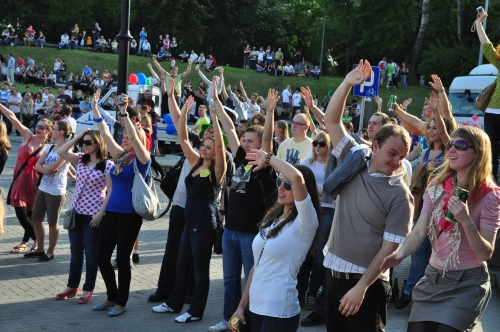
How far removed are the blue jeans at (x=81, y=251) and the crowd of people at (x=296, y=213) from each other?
15 millimetres

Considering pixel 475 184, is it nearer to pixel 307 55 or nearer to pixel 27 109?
pixel 27 109

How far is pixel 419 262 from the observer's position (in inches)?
291

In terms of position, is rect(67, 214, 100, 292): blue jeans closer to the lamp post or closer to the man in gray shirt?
the man in gray shirt

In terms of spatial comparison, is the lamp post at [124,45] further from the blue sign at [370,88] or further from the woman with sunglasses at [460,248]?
the woman with sunglasses at [460,248]

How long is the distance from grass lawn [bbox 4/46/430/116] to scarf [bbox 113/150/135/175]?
3596cm

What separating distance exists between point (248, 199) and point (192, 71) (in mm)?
40749

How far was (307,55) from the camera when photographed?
66.8m

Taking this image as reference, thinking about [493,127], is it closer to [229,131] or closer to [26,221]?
[229,131]

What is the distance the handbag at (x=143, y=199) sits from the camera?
277 inches

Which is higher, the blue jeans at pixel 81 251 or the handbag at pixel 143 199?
the handbag at pixel 143 199

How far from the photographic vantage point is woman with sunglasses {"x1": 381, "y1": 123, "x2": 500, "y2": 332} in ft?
13.7

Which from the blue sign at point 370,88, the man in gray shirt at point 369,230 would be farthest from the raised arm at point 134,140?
the blue sign at point 370,88

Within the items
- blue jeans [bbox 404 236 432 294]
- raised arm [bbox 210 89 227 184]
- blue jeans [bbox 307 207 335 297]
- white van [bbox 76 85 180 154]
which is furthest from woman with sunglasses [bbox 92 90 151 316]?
white van [bbox 76 85 180 154]

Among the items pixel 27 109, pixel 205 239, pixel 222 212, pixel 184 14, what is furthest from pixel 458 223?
pixel 184 14
